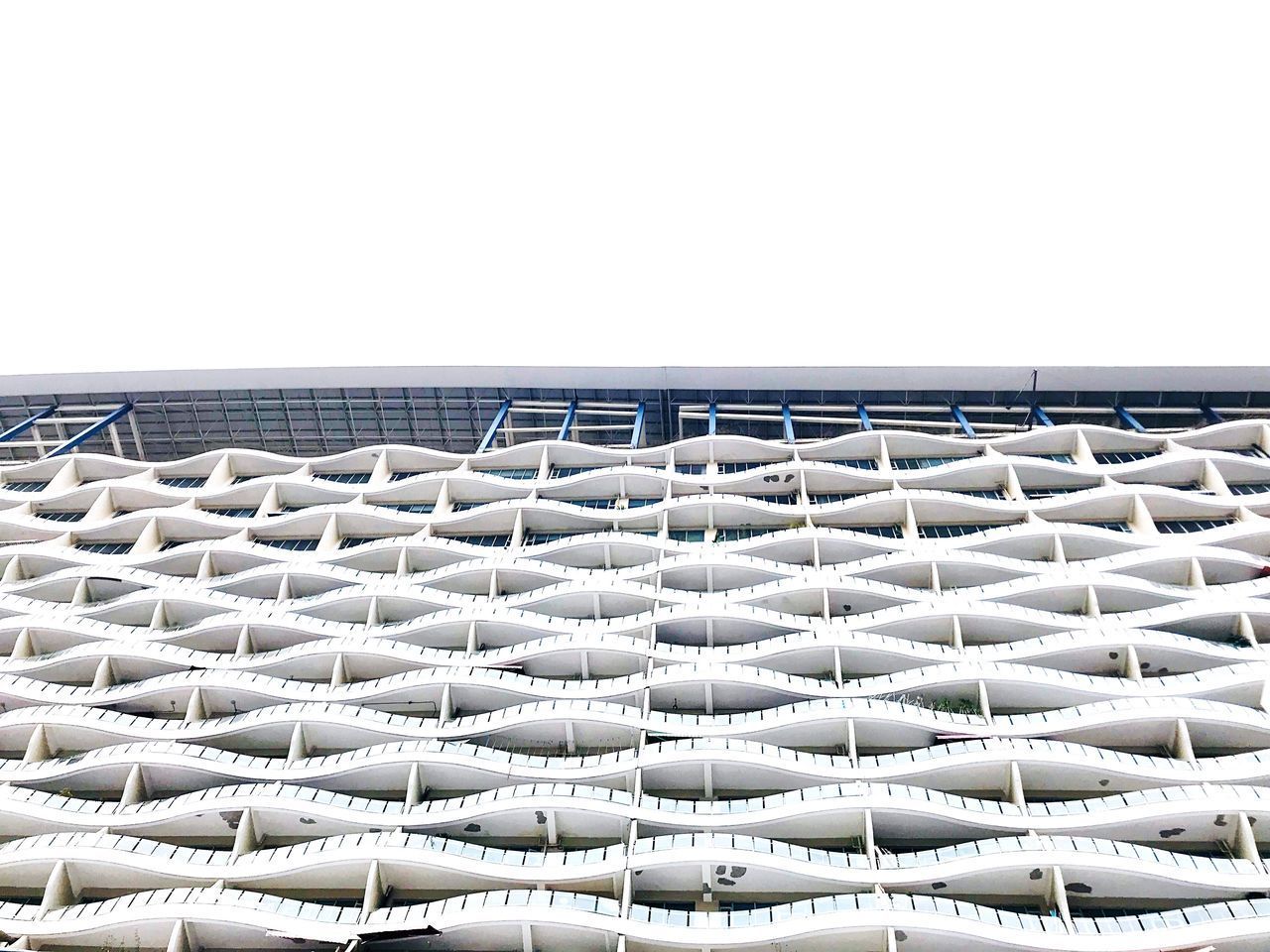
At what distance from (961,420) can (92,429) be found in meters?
60.9

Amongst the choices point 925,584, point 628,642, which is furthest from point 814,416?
point 628,642

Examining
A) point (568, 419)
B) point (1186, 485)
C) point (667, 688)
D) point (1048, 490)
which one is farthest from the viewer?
point (568, 419)

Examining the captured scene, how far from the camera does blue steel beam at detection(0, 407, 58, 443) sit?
64762 mm

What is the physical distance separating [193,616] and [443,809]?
20.2 meters

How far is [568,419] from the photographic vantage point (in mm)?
62719

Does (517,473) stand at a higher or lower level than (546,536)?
higher

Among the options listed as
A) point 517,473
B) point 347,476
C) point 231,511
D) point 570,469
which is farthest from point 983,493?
point 231,511

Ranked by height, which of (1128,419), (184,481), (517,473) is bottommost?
(184,481)

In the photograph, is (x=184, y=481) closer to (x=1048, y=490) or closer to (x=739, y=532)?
(x=739, y=532)

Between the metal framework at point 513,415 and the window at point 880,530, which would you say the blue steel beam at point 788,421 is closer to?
the metal framework at point 513,415

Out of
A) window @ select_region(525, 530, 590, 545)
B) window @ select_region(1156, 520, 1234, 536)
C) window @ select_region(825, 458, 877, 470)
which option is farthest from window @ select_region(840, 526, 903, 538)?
window @ select_region(525, 530, 590, 545)

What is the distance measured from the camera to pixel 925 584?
44.0 m

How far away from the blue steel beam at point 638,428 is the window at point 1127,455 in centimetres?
2825

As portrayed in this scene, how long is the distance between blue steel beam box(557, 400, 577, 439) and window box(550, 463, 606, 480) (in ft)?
17.2
